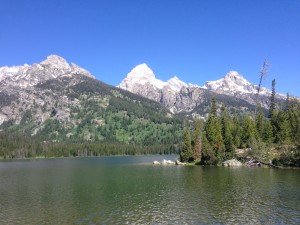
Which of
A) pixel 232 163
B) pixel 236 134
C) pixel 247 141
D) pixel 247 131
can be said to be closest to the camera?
pixel 232 163

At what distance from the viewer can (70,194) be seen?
74188 mm

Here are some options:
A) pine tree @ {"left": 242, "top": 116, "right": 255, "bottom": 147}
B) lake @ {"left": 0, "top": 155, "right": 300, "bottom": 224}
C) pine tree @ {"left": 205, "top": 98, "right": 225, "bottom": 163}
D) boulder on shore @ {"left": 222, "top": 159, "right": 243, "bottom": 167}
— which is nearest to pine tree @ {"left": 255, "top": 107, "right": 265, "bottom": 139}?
pine tree @ {"left": 242, "top": 116, "right": 255, "bottom": 147}

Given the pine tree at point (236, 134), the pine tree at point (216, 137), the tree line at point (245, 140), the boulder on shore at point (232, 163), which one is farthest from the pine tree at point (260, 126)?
the boulder on shore at point (232, 163)

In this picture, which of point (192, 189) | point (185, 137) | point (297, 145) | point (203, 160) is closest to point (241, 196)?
point (192, 189)

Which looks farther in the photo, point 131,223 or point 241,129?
point 241,129

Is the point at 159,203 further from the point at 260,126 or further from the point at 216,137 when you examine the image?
the point at 260,126

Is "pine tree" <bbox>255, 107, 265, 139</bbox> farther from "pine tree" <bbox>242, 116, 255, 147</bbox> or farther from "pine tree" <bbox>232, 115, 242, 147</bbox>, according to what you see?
"pine tree" <bbox>232, 115, 242, 147</bbox>

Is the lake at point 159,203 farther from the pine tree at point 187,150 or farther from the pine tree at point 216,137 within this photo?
the pine tree at point 187,150

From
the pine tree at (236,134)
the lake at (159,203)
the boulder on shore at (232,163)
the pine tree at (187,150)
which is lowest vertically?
the lake at (159,203)

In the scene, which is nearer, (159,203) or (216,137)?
(159,203)

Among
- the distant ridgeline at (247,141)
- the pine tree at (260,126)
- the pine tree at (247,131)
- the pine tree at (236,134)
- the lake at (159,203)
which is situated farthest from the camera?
the pine tree at (236,134)

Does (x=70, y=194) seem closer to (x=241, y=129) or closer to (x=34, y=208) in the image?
(x=34, y=208)

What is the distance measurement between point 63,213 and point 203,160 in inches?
4344

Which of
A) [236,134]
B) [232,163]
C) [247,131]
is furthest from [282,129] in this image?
[232,163]
